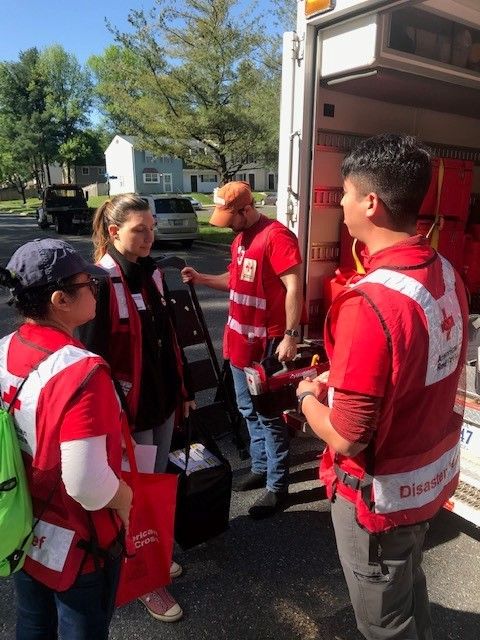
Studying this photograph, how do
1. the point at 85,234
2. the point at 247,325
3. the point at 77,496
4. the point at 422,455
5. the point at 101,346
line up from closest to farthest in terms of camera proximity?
1. the point at 77,496
2. the point at 422,455
3. the point at 101,346
4. the point at 247,325
5. the point at 85,234

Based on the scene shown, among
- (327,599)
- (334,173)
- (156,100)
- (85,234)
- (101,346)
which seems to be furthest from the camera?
(85,234)

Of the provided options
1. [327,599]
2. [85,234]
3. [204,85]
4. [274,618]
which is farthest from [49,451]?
[85,234]

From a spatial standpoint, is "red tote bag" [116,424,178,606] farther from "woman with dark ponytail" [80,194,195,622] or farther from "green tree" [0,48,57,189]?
"green tree" [0,48,57,189]

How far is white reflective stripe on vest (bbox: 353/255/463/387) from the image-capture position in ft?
4.33

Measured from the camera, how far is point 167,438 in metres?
2.50

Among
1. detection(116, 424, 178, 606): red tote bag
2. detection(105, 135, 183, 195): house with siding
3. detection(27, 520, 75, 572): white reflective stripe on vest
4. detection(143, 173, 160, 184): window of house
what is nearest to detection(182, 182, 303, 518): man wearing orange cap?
detection(116, 424, 178, 606): red tote bag

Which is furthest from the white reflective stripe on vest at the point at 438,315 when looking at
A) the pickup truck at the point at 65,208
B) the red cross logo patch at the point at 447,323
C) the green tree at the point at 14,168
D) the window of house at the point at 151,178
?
the window of house at the point at 151,178

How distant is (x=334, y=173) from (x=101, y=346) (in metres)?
2.08

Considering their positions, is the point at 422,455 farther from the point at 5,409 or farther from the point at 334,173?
the point at 334,173

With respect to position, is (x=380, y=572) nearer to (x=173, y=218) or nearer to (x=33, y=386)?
(x=33, y=386)

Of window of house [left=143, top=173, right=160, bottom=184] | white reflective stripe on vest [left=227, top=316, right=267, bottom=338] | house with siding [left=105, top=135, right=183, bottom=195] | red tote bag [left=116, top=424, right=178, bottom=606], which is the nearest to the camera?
red tote bag [left=116, top=424, right=178, bottom=606]

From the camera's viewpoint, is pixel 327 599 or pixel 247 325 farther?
pixel 247 325

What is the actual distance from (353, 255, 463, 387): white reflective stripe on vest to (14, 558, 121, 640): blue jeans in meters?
1.12

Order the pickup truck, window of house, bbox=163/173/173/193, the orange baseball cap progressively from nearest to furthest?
the orange baseball cap < the pickup truck < window of house, bbox=163/173/173/193
